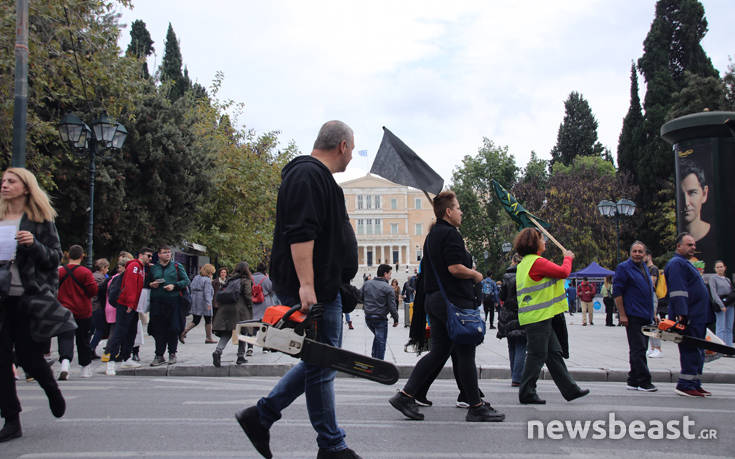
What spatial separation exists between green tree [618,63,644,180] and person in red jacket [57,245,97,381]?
45.4 meters

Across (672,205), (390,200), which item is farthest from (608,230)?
(390,200)

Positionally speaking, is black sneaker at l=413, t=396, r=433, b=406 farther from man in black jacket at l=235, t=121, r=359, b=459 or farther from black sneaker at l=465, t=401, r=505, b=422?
man in black jacket at l=235, t=121, r=359, b=459

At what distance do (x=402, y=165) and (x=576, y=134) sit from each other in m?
72.6

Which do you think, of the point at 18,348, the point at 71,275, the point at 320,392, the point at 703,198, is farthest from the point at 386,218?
the point at 320,392

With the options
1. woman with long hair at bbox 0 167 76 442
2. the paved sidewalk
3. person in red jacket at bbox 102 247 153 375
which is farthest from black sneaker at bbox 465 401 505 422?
person in red jacket at bbox 102 247 153 375

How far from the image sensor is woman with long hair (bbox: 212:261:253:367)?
10.0 m

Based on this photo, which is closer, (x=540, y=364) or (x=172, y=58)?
(x=540, y=364)

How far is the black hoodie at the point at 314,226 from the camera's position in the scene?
346cm

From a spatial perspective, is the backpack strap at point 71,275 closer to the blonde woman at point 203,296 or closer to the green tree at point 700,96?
the blonde woman at point 203,296

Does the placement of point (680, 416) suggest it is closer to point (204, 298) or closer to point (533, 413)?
point (533, 413)

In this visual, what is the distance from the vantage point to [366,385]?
8.08m

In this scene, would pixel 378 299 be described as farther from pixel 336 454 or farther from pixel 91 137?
pixel 91 137

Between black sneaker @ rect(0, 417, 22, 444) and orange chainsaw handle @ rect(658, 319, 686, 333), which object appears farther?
orange chainsaw handle @ rect(658, 319, 686, 333)

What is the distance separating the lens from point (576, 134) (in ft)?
244
